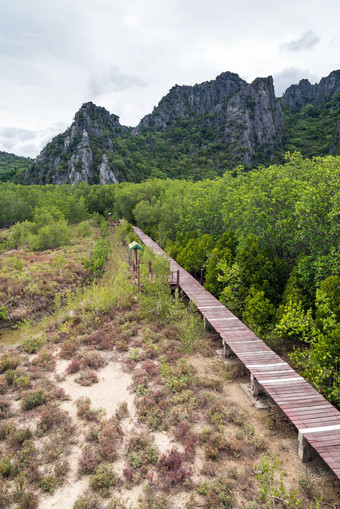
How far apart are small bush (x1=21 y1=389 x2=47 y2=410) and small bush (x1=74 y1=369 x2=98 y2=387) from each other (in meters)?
1.59

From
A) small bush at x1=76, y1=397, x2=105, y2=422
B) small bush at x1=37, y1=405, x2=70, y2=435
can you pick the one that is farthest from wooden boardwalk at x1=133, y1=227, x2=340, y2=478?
small bush at x1=37, y1=405, x2=70, y2=435

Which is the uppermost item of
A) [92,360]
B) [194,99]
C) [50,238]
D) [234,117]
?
[194,99]

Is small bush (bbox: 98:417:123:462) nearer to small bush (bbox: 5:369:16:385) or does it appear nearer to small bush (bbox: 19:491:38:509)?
small bush (bbox: 19:491:38:509)

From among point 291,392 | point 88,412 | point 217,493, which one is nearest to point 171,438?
point 217,493

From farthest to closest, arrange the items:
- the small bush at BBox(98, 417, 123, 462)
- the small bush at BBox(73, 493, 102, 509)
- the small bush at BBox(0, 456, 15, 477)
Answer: the small bush at BBox(98, 417, 123, 462)
the small bush at BBox(0, 456, 15, 477)
the small bush at BBox(73, 493, 102, 509)

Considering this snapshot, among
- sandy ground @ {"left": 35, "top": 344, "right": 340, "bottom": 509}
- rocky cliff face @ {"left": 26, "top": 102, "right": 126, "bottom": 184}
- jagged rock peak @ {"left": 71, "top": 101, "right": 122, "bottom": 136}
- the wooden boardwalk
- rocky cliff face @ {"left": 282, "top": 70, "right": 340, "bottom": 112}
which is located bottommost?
sandy ground @ {"left": 35, "top": 344, "right": 340, "bottom": 509}

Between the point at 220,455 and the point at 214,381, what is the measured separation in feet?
11.8

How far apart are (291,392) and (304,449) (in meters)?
1.86

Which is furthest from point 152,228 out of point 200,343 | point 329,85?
point 329,85

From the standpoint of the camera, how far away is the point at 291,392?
10.4 metres

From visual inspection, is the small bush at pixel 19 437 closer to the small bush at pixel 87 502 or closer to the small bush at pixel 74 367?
the small bush at pixel 87 502

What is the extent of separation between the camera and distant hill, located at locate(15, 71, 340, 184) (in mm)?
112438

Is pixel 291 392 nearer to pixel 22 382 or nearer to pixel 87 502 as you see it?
pixel 87 502

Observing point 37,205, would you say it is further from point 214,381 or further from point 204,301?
point 214,381
